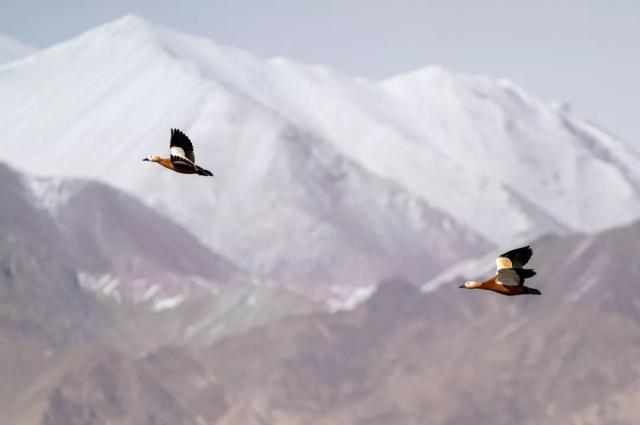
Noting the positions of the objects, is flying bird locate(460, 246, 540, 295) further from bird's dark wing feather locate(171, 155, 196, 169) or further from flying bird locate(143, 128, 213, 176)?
bird's dark wing feather locate(171, 155, 196, 169)

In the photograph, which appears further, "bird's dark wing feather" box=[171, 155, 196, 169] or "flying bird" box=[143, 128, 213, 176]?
"bird's dark wing feather" box=[171, 155, 196, 169]

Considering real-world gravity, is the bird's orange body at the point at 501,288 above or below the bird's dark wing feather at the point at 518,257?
below

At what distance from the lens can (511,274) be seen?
5312cm

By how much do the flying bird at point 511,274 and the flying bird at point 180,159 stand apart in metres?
7.98

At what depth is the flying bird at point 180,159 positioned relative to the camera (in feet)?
179

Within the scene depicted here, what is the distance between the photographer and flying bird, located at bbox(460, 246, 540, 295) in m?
52.8

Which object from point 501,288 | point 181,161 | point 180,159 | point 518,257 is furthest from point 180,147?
point 518,257

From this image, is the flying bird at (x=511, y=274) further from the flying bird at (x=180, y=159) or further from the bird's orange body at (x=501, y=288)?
the flying bird at (x=180, y=159)

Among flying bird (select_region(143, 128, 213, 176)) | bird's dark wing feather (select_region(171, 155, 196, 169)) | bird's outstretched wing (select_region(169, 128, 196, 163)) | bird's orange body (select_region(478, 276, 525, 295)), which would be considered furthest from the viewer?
bird's outstretched wing (select_region(169, 128, 196, 163))

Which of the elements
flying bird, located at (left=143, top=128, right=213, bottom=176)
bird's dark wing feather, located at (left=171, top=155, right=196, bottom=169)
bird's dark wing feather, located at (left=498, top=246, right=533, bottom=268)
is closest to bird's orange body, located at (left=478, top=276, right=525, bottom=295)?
bird's dark wing feather, located at (left=498, top=246, right=533, bottom=268)

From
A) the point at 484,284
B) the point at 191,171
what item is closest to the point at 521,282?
the point at 484,284

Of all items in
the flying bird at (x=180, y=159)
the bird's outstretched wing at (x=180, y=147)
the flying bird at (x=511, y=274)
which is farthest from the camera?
the bird's outstretched wing at (x=180, y=147)

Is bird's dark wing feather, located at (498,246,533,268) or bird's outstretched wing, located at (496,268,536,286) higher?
bird's dark wing feather, located at (498,246,533,268)

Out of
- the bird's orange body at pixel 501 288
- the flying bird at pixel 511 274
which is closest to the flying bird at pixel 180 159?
the bird's orange body at pixel 501 288
